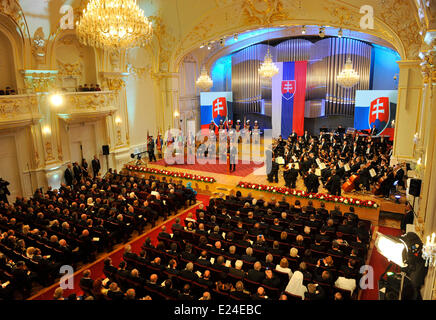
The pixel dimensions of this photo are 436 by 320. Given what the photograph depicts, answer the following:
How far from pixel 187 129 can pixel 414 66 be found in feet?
50.0

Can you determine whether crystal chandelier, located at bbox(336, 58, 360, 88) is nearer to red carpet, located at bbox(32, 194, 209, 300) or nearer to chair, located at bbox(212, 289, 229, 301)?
red carpet, located at bbox(32, 194, 209, 300)

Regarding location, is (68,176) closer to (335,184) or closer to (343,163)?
(335,184)

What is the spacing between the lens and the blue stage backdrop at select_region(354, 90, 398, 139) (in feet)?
69.4

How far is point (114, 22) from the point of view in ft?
28.7

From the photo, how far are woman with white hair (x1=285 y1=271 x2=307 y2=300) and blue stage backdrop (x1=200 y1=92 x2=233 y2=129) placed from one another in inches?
764

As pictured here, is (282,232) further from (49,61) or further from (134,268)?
(49,61)

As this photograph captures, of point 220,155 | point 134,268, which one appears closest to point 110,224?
point 134,268

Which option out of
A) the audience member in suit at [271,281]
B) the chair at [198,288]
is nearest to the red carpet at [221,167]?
the audience member in suit at [271,281]

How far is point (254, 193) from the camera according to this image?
45.5ft

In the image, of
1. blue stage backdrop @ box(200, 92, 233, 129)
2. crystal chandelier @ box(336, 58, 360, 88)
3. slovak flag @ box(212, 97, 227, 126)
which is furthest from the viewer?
slovak flag @ box(212, 97, 227, 126)

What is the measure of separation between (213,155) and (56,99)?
28.9ft

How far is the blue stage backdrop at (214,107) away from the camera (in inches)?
1028

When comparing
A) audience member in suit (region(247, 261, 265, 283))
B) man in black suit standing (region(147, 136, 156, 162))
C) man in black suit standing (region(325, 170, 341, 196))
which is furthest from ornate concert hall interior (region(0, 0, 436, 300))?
man in black suit standing (region(325, 170, 341, 196))

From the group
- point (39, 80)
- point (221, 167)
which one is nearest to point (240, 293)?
point (221, 167)
